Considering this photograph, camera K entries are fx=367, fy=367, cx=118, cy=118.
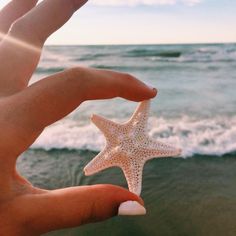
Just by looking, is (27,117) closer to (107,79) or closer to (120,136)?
(107,79)

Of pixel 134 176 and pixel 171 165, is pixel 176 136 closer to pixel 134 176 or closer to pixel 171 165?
pixel 171 165

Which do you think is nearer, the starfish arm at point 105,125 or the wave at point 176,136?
the starfish arm at point 105,125

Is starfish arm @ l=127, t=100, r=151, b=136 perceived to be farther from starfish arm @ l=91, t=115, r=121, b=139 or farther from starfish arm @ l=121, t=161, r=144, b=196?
starfish arm @ l=121, t=161, r=144, b=196

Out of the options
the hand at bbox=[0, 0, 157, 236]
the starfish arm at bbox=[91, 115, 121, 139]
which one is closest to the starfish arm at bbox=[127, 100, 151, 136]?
the starfish arm at bbox=[91, 115, 121, 139]

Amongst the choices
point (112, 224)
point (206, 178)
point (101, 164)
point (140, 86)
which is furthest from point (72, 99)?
point (206, 178)

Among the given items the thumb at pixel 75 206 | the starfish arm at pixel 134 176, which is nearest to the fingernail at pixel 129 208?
the thumb at pixel 75 206

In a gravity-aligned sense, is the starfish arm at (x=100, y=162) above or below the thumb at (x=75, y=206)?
below

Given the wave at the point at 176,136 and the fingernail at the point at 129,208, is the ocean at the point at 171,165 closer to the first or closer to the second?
the wave at the point at 176,136
